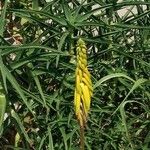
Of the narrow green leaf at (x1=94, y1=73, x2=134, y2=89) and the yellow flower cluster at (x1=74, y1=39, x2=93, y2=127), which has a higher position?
the yellow flower cluster at (x1=74, y1=39, x2=93, y2=127)

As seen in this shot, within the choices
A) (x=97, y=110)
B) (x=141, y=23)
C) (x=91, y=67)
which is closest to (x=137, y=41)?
(x=141, y=23)

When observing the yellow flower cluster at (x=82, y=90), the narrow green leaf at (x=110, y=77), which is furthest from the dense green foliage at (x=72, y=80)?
the yellow flower cluster at (x=82, y=90)

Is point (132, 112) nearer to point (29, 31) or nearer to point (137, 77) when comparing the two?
point (137, 77)

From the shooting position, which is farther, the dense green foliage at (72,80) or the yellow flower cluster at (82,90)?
the dense green foliage at (72,80)

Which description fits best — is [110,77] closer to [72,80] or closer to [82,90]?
[72,80]

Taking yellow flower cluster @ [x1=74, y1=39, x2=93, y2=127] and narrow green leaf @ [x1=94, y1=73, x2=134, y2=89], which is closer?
yellow flower cluster @ [x1=74, y1=39, x2=93, y2=127]

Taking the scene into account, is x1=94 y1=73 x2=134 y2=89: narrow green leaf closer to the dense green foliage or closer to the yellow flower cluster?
the dense green foliage

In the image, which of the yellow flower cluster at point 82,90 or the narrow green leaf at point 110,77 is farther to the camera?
the narrow green leaf at point 110,77

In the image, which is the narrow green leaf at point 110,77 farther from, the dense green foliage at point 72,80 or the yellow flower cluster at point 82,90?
the yellow flower cluster at point 82,90

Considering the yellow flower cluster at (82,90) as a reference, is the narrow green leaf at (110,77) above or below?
below

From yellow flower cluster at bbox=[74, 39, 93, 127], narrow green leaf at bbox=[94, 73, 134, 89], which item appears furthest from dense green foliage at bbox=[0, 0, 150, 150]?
yellow flower cluster at bbox=[74, 39, 93, 127]
